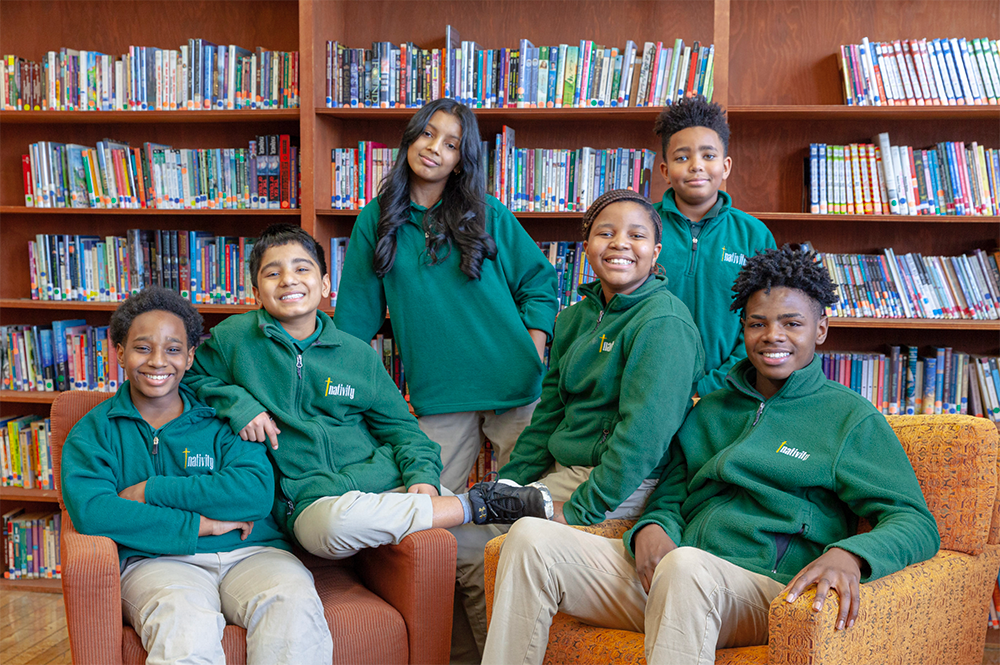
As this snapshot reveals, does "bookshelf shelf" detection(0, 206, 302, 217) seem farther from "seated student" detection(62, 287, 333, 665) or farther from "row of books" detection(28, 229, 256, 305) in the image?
"seated student" detection(62, 287, 333, 665)

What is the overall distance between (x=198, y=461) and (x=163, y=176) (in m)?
1.64

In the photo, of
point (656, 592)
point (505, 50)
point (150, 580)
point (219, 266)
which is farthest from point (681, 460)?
point (219, 266)

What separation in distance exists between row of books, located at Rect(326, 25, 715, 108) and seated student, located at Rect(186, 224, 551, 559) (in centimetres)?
104

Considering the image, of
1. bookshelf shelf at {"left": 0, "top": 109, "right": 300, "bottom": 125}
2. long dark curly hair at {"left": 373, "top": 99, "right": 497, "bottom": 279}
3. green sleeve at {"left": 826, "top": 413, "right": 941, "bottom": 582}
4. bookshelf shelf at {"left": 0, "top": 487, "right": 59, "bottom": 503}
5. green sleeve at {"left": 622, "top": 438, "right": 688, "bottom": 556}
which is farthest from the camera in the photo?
bookshelf shelf at {"left": 0, "top": 487, "right": 59, "bottom": 503}

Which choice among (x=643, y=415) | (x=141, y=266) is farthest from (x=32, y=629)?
(x=643, y=415)

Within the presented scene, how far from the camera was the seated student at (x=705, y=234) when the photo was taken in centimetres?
229

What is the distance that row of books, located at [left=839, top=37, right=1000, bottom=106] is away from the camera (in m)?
2.81

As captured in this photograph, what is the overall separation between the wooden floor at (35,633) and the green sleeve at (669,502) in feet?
5.16

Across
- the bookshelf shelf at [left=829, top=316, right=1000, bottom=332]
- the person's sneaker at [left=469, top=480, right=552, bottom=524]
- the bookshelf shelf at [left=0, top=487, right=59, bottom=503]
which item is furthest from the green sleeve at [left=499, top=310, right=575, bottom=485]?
the bookshelf shelf at [left=0, top=487, right=59, bottom=503]

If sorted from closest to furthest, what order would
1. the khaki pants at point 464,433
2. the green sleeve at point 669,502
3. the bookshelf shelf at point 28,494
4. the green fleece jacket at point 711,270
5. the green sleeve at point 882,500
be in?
the green sleeve at point 882,500 → the green sleeve at point 669,502 → the green fleece jacket at point 711,270 → the khaki pants at point 464,433 → the bookshelf shelf at point 28,494

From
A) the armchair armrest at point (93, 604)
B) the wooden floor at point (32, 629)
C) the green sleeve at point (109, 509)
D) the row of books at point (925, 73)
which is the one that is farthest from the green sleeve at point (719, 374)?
the wooden floor at point (32, 629)

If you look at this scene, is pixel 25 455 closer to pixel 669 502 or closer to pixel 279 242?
pixel 279 242

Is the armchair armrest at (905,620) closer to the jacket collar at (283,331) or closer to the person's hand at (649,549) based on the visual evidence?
the person's hand at (649,549)

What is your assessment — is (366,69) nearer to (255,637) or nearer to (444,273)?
(444,273)
